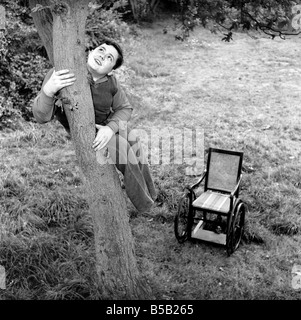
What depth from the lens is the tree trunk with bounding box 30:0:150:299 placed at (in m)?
2.75

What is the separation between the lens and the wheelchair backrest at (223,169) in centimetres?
489

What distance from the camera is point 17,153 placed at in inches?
237

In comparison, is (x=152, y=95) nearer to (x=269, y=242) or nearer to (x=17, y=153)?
(x=17, y=153)

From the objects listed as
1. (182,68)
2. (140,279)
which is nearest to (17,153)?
(140,279)

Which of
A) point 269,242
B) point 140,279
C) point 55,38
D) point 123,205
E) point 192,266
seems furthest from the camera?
point 269,242

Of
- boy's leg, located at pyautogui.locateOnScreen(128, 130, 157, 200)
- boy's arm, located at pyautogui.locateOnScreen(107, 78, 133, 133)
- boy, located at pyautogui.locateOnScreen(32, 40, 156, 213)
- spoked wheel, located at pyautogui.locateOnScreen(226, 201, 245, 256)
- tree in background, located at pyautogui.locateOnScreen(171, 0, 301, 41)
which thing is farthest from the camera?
spoked wheel, located at pyautogui.locateOnScreen(226, 201, 245, 256)

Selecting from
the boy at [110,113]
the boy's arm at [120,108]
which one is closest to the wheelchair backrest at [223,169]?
the boy at [110,113]

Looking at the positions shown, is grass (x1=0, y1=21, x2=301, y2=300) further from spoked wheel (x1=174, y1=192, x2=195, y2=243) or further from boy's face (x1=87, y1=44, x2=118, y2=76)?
boy's face (x1=87, y1=44, x2=118, y2=76)

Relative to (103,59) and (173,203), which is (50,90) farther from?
(173,203)

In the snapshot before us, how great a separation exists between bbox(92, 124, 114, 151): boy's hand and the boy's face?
0.40 m

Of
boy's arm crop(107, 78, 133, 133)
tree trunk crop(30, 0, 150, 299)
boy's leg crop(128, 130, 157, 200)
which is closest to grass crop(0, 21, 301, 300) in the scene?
tree trunk crop(30, 0, 150, 299)

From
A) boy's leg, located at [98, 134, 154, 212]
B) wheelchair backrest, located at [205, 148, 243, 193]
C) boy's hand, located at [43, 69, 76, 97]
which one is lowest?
wheelchair backrest, located at [205, 148, 243, 193]

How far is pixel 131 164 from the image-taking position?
3.14 meters
